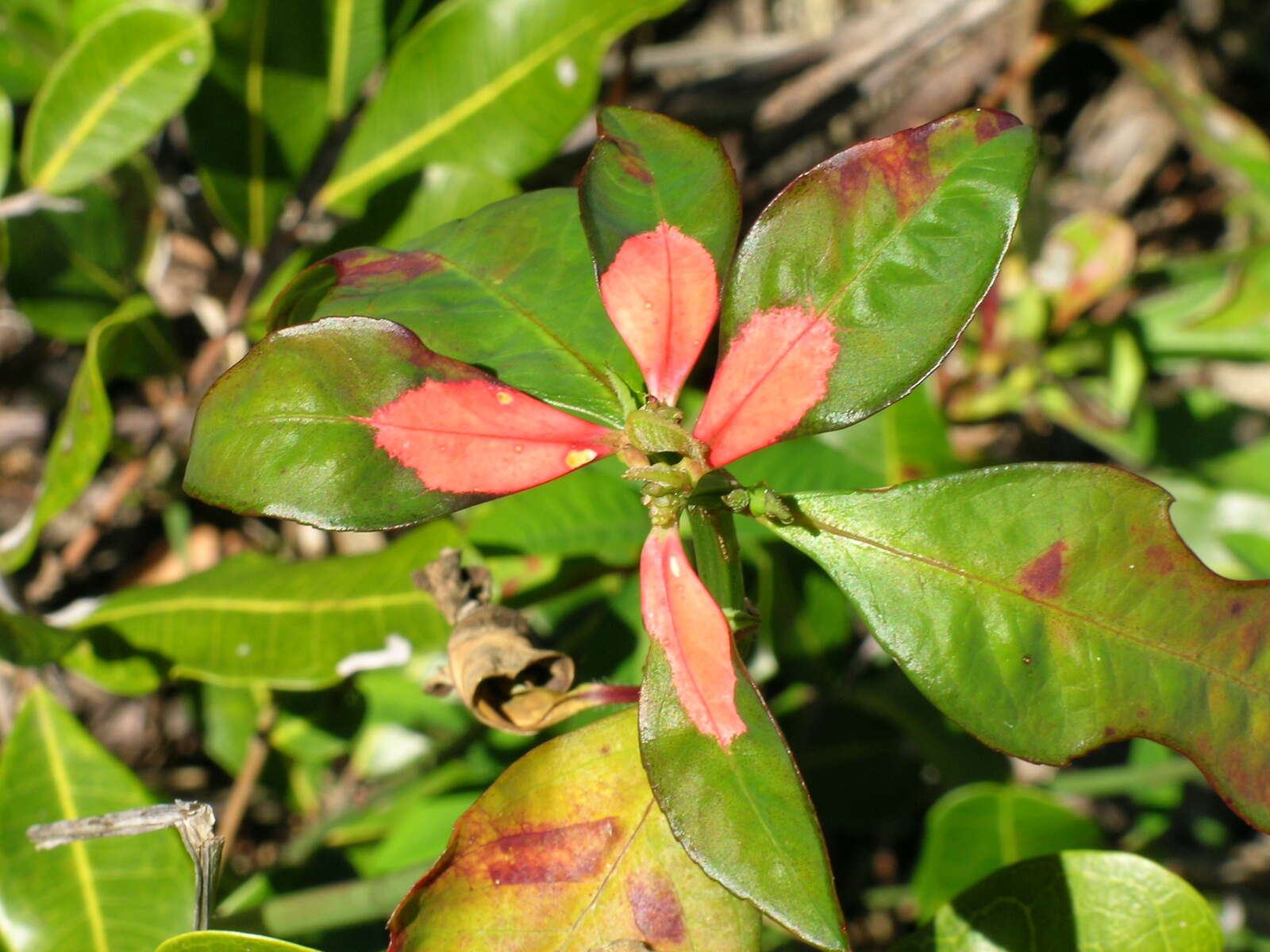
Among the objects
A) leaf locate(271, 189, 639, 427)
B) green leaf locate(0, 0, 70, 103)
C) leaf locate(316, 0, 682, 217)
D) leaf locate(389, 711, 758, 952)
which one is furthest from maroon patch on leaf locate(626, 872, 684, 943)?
green leaf locate(0, 0, 70, 103)

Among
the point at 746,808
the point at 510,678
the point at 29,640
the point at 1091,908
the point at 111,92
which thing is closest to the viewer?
the point at 746,808

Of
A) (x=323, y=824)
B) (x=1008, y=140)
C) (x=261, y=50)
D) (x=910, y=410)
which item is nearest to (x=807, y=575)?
(x=910, y=410)

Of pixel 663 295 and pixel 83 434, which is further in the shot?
pixel 83 434

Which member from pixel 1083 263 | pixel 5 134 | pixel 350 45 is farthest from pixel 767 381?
pixel 1083 263

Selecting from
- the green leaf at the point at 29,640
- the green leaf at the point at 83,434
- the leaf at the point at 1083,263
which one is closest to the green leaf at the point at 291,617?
the green leaf at the point at 29,640

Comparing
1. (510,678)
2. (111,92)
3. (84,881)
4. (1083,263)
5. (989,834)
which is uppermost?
(111,92)

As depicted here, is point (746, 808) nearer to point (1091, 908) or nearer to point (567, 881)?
point (567, 881)
